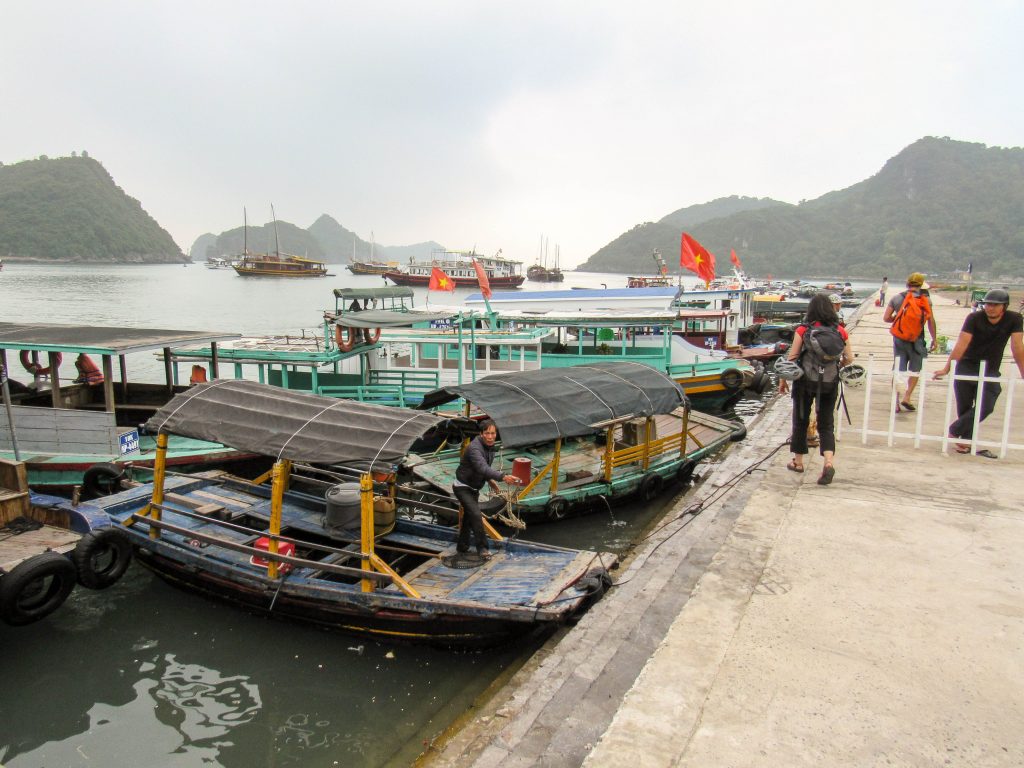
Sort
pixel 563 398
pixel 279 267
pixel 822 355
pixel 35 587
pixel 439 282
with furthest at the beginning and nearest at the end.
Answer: pixel 279 267 → pixel 439 282 → pixel 563 398 → pixel 822 355 → pixel 35 587

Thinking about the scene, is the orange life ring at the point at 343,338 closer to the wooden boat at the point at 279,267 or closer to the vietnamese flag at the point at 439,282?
the vietnamese flag at the point at 439,282

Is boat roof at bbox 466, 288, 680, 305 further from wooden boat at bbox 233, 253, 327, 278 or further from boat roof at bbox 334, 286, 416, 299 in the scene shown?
wooden boat at bbox 233, 253, 327, 278

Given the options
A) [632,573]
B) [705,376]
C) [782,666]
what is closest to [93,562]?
[632,573]

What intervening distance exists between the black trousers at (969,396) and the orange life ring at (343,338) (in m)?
10.9

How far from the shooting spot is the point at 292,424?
6.27 m

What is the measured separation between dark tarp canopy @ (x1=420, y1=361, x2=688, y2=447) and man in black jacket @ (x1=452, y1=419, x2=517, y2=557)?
74 cm

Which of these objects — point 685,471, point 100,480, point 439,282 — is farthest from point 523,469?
point 439,282

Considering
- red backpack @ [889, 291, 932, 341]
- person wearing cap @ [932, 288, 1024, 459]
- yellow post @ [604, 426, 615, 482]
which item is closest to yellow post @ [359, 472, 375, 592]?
yellow post @ [604, 426, 615, 482]

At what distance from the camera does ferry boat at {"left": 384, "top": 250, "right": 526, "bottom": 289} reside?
71.1m

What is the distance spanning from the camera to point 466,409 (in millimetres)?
9453

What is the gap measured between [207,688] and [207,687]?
17 mm

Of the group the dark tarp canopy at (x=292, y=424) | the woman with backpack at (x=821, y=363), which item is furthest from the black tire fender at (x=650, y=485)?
the dark tarp canopy at (x=292, y=424)

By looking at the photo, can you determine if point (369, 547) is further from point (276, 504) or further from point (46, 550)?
point (46, 550)

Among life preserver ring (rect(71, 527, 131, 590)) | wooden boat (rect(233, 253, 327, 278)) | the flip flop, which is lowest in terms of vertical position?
life preserver ring (rect(71, 527, 131, 590))
